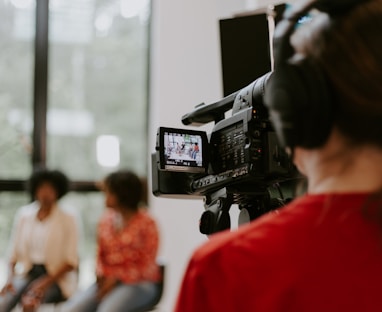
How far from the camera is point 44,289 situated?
3863 millimetres

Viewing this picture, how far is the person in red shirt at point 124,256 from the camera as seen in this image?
371 cm

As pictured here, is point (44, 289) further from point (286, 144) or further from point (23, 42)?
point (286, 144)

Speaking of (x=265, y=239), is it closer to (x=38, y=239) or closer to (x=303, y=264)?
(x=303, y=264)

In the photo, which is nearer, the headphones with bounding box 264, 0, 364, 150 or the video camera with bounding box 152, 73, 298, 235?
the headphones with bounding box 264, 0, 364, 150

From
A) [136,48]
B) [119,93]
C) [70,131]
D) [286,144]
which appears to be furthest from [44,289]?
[286,144]

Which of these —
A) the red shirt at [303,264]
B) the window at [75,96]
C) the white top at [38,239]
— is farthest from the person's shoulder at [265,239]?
the window at [75,96]

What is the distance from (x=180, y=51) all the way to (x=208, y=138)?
10.5ft

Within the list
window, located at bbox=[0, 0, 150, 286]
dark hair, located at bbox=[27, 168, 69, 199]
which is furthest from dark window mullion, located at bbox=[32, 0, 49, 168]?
dark hair, located at bbox=[27, 168, 69, 199]

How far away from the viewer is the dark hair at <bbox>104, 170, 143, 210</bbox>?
393 cm

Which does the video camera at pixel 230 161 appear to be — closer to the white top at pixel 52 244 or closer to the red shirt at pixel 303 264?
the red shirt at pixel 303 264

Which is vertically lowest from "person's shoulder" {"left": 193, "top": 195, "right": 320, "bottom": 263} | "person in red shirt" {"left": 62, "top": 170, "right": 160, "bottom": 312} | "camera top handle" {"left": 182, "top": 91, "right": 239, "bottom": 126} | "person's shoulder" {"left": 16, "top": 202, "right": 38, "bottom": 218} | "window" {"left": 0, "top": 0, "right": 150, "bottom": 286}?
"person in red shirt" {"left": 62, "top": 170, "right": 160, "bottom": 312}

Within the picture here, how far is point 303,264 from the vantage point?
0.68 m

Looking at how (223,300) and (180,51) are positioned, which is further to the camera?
(180,51)

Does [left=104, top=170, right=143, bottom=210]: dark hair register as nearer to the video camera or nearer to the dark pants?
the dark pants
